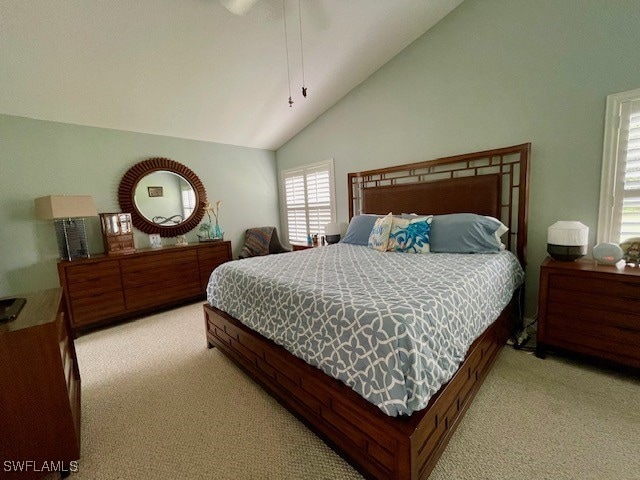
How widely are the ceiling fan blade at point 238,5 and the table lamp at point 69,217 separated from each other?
2.31m

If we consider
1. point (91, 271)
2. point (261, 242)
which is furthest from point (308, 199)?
point (91, 271)

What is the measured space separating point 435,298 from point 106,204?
3.85 meters

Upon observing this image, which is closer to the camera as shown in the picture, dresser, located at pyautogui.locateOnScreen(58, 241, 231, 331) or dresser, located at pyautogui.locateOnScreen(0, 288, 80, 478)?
dresser, located at pyautogui.locateOnScreen(0, 288, 80, 478)

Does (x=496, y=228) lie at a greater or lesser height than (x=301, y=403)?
greater

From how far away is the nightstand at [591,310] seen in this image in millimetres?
1719

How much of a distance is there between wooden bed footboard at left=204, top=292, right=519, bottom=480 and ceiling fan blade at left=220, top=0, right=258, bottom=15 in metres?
2.53

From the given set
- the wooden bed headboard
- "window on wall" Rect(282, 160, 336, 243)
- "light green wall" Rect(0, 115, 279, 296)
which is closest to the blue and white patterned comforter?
the wooden bed headboard

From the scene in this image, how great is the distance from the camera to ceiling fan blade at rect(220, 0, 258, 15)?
2.12m

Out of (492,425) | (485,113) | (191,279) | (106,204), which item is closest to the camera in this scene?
(492,425)

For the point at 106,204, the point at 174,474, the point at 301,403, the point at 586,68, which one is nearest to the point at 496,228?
the point at 586,68

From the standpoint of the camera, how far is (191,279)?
362 cm

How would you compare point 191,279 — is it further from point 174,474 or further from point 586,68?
point 586,68

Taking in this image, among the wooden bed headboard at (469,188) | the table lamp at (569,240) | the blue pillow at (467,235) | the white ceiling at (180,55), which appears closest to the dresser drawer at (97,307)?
the white ceiling at (180,55)

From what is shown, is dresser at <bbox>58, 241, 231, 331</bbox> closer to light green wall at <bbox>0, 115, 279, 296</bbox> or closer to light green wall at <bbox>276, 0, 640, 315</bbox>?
light green wall at <bbox>0, 115, 279, 296</bbox>
